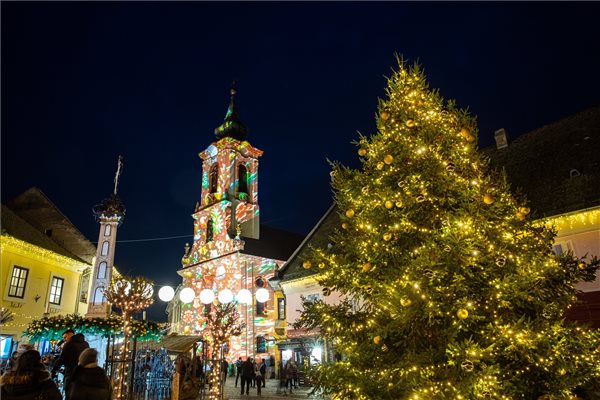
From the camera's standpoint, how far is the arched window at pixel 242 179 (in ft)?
143

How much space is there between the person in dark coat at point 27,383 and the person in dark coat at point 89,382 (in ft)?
1.23

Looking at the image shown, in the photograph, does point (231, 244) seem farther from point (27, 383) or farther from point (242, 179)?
point (27, 383)

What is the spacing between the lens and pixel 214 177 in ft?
146

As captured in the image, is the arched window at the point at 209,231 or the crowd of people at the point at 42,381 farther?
the arched window at the point at 209,231

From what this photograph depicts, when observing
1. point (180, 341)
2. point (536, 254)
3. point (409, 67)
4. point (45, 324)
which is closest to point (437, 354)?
point (536, 254)

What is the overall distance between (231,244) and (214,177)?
31.8ft

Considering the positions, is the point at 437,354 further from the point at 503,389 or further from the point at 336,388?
the point at 336,388

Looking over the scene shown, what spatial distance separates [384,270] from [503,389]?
102 inches

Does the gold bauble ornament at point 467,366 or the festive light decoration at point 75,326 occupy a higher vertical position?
the festive light decoration at point 75,326

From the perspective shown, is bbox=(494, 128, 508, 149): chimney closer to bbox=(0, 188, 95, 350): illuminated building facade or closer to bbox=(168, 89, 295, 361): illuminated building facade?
bbox=(168, 89, 295, 361): illuminated building facade

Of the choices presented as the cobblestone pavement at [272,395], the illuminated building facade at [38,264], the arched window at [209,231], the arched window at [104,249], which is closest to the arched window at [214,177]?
the arched window at [209,231]

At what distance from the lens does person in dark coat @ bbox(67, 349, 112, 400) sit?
4.76 meters

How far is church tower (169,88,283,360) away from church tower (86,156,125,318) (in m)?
13.3

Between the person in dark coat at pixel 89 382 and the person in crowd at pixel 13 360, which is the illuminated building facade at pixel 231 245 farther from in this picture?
the person in dark coat at pixel 89 382
